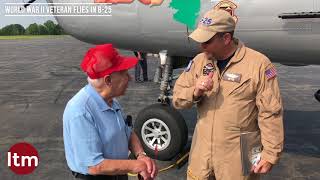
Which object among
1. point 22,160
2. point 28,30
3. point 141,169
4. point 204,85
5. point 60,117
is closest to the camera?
point 141,169

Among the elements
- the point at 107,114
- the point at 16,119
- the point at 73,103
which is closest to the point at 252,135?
the point at 107,114

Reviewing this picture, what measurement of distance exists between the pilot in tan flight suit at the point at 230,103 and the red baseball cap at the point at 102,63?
73cm

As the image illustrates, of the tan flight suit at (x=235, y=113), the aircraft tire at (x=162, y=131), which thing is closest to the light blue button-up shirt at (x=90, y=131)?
the tan flight suit at (x=235, y=113)

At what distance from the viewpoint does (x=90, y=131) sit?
8.03 feet

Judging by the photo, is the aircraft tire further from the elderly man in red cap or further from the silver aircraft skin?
the elderly man in red cap

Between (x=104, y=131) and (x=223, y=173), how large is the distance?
3.85ft

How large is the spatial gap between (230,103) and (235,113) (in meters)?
0.08

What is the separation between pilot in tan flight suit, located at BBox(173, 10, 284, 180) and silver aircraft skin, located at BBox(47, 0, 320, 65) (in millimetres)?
1989

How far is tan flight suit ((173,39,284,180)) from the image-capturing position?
312cm

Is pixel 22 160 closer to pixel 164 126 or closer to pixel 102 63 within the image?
pixel 164 126

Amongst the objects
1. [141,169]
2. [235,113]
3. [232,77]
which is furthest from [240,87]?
[141,169]

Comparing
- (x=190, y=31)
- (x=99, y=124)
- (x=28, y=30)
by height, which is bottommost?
(x=28, y=30)

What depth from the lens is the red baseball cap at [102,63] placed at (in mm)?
2494

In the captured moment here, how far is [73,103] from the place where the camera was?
2.51m
